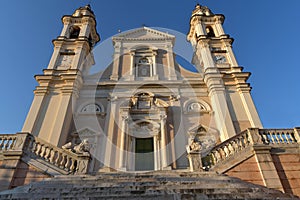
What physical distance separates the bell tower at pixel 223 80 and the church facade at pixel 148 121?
0.07 m

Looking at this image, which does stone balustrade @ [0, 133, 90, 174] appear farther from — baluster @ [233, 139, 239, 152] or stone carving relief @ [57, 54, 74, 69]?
stone carving relief @ [57, 54, 74, 69]

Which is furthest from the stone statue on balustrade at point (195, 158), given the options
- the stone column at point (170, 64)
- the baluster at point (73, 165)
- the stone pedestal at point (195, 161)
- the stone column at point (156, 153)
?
the stone column at point (170, 64)

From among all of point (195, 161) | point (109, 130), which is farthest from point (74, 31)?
Answer: point (195, 161)

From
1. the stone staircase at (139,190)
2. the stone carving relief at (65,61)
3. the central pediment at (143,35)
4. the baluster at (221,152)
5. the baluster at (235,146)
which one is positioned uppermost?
the central pediment at (143,35)

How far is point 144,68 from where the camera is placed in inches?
708

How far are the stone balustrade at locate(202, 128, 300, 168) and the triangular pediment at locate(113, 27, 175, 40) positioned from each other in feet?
41.6

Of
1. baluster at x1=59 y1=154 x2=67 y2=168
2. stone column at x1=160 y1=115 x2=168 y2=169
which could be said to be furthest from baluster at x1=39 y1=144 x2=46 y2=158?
stone column at x1=160 y1=115 x2=168 y2=169

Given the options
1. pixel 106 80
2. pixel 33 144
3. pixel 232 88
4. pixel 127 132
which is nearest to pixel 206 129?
pixel 232 88

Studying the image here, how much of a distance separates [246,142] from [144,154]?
223 inches

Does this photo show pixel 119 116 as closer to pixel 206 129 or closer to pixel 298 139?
pixel 206 129

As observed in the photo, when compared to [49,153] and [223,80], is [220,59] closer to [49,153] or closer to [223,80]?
[223,80]

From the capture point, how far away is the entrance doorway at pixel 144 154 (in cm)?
1250

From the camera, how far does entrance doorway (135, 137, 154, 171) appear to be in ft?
41.0

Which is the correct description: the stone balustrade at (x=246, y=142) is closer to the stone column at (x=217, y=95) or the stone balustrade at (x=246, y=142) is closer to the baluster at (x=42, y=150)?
the stone column at (x=217, y=95)
